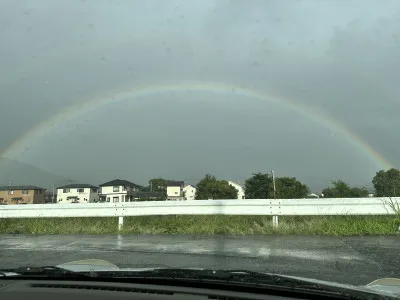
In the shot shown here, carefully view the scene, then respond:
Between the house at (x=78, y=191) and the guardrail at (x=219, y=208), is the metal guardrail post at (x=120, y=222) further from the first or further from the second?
the house at (x=78, y=191)

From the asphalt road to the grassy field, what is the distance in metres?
0.61

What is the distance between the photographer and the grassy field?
360 inches

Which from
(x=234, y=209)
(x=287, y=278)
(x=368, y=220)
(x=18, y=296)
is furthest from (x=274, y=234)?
(x=18, y=296)

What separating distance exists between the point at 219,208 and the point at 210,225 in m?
0.69

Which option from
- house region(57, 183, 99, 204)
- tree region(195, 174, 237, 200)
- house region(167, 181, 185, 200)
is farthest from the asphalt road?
house region(167, 181, 185, 200)

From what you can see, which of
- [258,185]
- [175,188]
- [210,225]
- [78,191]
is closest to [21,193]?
[78,191]

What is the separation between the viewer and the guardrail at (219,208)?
9.86 meters

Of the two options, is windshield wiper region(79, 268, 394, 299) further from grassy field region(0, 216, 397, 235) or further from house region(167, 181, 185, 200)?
house region(167, 181, 185, 200)

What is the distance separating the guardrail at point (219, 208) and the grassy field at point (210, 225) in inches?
7.6

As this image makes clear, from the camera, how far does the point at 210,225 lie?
32.8ft

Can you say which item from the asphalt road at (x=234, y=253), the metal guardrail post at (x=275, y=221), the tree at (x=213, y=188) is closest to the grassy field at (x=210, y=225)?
the metal guardrail post at (x=275, y=221)

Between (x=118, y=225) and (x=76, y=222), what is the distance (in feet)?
4.63

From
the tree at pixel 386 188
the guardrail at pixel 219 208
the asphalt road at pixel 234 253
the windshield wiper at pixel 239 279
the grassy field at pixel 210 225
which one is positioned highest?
the tree at pixel 386 188

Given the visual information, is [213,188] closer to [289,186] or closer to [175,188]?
[289,186]
